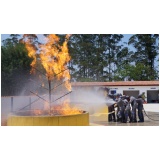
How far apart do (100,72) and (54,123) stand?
1909 cm

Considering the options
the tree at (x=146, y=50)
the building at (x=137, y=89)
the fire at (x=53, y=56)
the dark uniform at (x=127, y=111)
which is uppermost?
the tree at (x=146, y=50)

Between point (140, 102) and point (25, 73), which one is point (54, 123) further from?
point (25, 73)

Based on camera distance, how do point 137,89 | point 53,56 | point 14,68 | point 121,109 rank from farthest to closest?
1. point 137,89
2. point 14,68
3. point 121,109
4. point 53,56

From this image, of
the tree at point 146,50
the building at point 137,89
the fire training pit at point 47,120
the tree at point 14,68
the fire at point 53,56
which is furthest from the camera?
the tree at point 146,50

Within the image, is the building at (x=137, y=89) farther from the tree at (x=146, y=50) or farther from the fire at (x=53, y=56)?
the fire at (x=53, y=56)

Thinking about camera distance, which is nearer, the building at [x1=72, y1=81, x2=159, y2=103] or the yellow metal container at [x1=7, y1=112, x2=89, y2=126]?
the yellow metal container at [x1=7, y1=112, x2=89, y2=126]

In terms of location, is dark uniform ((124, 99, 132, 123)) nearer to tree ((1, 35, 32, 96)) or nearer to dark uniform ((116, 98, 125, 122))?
dark uniform ((116, 98, 125, 122))

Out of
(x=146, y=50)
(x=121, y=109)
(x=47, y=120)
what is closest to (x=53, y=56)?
(x=47, y=120)

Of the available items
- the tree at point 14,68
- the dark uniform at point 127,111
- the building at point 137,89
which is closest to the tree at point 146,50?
the building at point 137,89

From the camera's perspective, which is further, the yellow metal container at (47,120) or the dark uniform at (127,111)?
the dark uniform at (127,111)

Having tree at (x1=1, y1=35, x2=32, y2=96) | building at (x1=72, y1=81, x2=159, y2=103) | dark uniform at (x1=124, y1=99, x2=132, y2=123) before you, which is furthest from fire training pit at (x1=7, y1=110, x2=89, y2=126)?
building at (x1=72, y1=81, x2=159, y2=103)

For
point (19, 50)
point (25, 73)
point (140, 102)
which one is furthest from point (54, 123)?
point (19, 50)

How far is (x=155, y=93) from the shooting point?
21188 mm

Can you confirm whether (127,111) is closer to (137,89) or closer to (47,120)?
(47,120)
